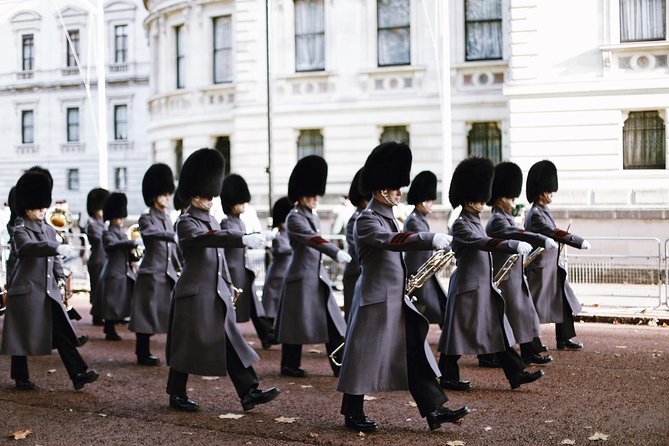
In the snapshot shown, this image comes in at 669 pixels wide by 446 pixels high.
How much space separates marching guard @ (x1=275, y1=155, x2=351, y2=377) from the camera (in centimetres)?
999

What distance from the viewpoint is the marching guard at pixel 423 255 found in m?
10.9

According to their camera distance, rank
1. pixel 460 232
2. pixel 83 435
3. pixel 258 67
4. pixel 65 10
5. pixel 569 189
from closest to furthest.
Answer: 1. pixel 83 435
2. pixel 460 232
3. pixel 569 189
4. pixel 258 67
5. pixel 65 10

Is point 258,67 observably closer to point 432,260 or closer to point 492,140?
point 492,140

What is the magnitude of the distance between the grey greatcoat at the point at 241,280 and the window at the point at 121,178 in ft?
111

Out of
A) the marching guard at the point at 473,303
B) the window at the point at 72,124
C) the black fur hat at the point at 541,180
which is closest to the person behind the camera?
the marching guard at the point at 473,303

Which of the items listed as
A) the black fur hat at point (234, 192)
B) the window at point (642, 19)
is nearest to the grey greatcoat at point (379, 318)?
the black fur hat at point (234, 192)

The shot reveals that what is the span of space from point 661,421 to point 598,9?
15.3m

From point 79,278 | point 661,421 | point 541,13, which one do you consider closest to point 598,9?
point 541,13

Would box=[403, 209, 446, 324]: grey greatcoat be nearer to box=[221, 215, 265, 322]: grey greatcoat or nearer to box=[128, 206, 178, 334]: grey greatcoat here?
box=[221, 215, 265, 322]: grey greatcoat

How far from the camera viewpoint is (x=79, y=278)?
2194 cm

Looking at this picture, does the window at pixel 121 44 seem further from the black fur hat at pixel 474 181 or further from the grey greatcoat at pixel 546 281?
the black fur hat at pixel 474 181

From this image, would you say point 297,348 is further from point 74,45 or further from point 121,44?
point 74,45

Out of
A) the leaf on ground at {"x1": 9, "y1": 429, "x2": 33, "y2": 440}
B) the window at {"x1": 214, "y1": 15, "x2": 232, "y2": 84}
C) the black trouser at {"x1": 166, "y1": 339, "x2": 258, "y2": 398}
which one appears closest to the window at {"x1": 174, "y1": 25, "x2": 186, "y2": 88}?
the window at {"x1": 214, "y1": 15, "x2": 232, "y2": 84}

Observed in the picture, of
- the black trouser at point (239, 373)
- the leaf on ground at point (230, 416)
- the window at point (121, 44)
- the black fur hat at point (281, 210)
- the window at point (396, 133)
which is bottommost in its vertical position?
the leaf on ground at point (230, 416)
